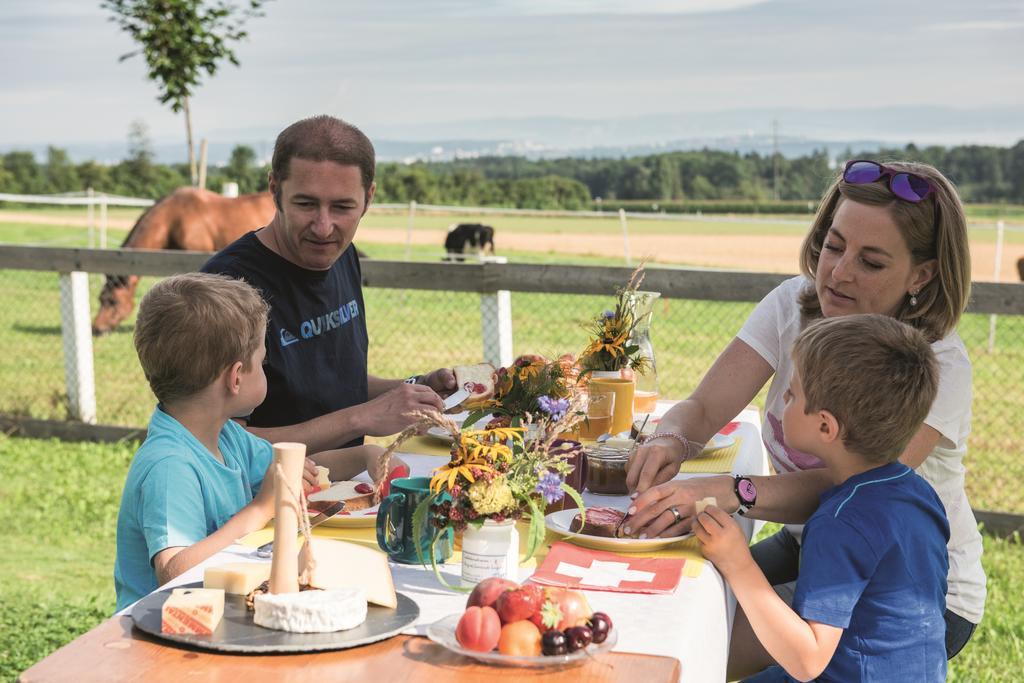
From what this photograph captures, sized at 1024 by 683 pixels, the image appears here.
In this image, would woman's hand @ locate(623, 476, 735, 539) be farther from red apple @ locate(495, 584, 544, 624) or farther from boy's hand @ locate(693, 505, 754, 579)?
red apple @ locate(495, 584, 544, 624)

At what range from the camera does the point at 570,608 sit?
5.30 ft

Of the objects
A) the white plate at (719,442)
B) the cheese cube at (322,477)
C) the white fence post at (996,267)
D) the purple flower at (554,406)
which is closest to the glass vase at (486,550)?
the purple flower at (554,406)

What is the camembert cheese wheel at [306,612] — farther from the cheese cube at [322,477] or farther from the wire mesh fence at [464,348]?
the wire mesh fence at [464,348]

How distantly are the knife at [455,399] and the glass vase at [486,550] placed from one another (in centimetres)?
134

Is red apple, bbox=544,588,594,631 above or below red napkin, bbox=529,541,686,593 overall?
above

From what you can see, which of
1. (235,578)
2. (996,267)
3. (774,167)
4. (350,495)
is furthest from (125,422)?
(774,167)

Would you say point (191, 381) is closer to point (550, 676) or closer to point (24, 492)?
point (550, 676)

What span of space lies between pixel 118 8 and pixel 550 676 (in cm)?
1466

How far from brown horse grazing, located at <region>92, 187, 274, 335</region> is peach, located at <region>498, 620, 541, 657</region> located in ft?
36.5

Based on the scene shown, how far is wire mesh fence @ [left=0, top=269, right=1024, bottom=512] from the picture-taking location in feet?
24.4

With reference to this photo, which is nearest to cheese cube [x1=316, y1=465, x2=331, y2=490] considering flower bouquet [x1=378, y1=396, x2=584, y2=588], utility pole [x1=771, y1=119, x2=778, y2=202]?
flower bouquet [x1=378, y1=396, x2=584, y2=588]

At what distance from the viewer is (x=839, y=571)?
1.97 metres

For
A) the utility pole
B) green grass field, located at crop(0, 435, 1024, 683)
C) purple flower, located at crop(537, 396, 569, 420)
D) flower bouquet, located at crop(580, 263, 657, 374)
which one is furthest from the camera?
the utility pole

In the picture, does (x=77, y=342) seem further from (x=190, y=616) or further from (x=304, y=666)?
(x=304, y=666)
